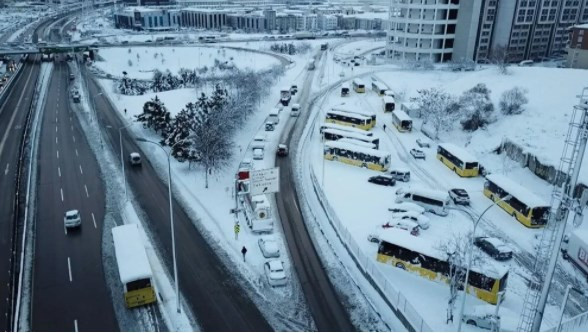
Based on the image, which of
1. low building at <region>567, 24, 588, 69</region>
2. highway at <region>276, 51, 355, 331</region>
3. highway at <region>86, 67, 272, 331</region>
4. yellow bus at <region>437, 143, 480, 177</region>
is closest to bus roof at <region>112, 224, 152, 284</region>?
highway at <region>86, 67, 272, 331</region>

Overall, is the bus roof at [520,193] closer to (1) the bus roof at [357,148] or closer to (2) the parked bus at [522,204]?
(2) the parked bus at [522,204]

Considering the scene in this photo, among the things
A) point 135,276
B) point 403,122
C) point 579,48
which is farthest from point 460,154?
point 579,48

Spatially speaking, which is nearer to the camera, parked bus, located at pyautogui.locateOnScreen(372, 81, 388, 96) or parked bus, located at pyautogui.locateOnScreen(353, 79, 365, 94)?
parked bus, located at pyautogui.locateOnScreen(372, 81, 388, 96)

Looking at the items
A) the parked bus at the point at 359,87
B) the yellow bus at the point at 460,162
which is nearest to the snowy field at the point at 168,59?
the parked bus at the point at 359,87

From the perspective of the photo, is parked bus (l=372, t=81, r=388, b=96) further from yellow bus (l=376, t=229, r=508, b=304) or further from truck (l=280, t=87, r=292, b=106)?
yellow bus (l=376, t=229, r=508, b=304)

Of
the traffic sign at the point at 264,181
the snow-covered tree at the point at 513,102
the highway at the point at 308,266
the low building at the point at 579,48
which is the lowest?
the highway at the point at 308,266

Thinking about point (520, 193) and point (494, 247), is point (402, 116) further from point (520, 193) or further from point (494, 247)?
point (494, 247)

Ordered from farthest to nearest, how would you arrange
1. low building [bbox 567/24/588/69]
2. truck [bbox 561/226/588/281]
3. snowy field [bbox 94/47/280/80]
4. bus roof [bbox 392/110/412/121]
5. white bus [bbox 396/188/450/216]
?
snowy field [bbox 94/47/280/80]
low building [bbox 567/24/588/69]
bus roof [bbox 392/110/412/121]
white bus [bbox 396/188/450/216]
truck [bbox 561/226/588/281]
